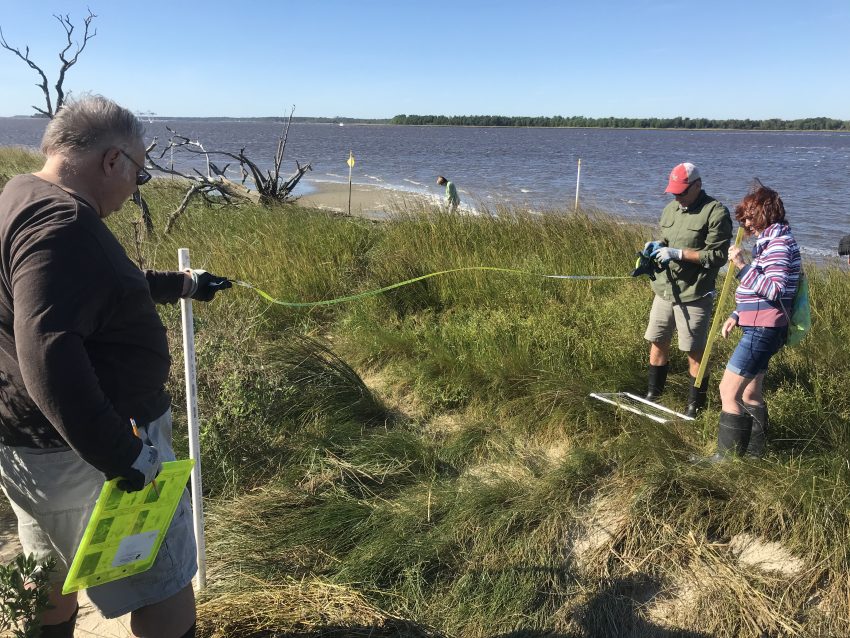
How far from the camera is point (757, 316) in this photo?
341 centimetres

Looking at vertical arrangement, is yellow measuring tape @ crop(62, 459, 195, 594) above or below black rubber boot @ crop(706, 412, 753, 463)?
above

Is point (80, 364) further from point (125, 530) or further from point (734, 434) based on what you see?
point (734, 434)

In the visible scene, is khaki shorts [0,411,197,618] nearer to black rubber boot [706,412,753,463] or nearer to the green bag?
black rubber boot [706,412,753,463]

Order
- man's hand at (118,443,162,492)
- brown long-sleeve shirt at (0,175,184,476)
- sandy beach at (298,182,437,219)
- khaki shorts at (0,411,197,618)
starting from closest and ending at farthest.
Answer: brown long-sleeve shirt at (0,175,184,476), man's hand at (118,443,162,492), khaki shorts at (0,411,197,618), sandy beach at (298,182,437,219)

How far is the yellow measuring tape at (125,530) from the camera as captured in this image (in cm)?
174

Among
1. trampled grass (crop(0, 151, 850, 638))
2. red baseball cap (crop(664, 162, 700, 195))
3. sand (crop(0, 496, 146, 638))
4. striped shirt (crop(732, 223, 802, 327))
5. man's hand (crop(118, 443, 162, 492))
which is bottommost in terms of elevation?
sand (crop(0, 496, 146, 638))

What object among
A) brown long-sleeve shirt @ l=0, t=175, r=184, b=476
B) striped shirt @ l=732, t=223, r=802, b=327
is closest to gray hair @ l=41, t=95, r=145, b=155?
brown long-sleeve shirt @ l=0, t=175, r=184, b=476

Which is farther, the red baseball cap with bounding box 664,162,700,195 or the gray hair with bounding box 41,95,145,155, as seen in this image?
the red baseball cap with bounding box 664,162,700,195

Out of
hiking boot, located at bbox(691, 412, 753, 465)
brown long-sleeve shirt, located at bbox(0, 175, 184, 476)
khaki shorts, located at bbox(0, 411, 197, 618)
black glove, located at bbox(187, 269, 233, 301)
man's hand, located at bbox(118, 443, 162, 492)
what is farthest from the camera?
hiking boot, located at bbox(691, 412, 753, 465)

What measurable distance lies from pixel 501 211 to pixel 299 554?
5731mm

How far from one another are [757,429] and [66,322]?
11.2ft

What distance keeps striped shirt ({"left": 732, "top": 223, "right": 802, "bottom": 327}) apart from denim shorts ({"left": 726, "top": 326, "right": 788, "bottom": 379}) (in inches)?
1.8

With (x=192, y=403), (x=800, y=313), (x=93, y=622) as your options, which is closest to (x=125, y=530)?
(x=192, y=403)

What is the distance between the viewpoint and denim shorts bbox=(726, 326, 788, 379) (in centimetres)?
342
